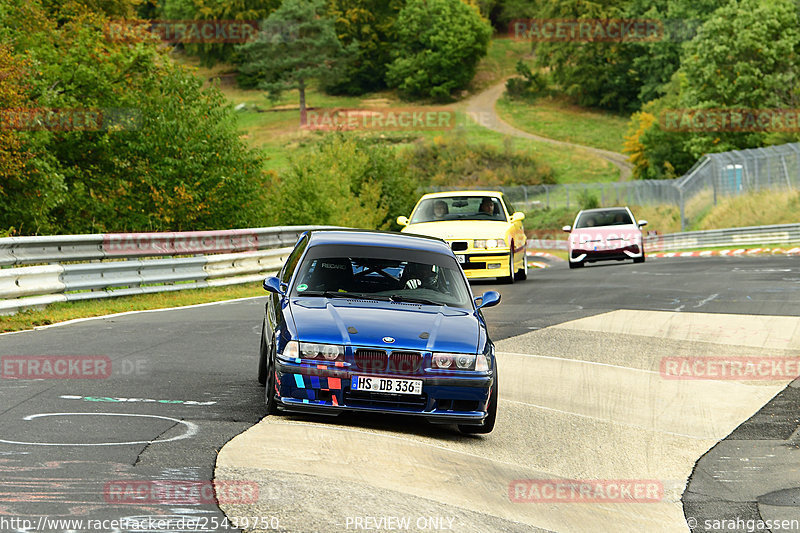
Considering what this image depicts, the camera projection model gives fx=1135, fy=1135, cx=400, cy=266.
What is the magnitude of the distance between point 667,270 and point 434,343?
60.0 feet

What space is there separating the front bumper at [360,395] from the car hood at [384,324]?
217mm

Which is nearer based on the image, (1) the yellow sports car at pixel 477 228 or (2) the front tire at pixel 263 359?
(2) the front tire at pixel 263 359

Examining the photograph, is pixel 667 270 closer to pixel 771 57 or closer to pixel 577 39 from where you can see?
pixel 771 57

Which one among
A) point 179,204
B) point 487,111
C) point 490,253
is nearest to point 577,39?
point 487,111

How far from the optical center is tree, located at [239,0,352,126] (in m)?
129

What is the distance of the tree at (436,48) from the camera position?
137m

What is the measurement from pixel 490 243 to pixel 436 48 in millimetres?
122996
